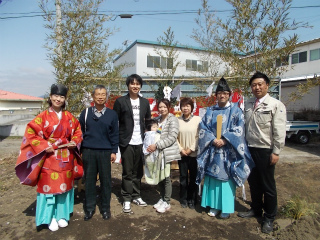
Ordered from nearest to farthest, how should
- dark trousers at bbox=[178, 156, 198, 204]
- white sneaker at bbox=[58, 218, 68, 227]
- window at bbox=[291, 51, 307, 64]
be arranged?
white sneaker at bbox=[58, 218, 68, 227]
dark trousers at bbox=[178, 156, 198, 204]
window at bbox=[291, 51, 307, 64]

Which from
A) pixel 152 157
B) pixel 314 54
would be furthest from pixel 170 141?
pixel 314 54

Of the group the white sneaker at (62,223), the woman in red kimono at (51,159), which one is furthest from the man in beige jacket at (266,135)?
the white sneaker at (62,223)

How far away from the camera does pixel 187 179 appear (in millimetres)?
3711

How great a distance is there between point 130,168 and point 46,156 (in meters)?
1.17

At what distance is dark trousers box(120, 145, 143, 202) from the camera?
3.57 meters

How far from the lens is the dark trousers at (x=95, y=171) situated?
10.8 ft

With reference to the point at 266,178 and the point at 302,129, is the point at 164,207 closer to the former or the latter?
the point at 266,178

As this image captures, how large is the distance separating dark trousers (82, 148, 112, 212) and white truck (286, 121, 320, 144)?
896cm

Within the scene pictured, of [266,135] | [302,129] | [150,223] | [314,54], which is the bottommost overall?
[150,223]

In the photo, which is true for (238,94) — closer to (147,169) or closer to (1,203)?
(147,169)

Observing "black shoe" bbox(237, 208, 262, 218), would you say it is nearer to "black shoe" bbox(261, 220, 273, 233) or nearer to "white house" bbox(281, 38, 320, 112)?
"black shoe" bbox(261, 220, 273, 233)

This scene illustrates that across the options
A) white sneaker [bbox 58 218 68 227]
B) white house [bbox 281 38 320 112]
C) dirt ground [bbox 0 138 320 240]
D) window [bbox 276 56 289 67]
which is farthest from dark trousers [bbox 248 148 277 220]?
white house [bbox 281 38 320 112]

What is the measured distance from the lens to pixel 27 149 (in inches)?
118

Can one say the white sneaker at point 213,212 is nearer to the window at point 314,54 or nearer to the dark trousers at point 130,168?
the dark trousers at point 130,168
